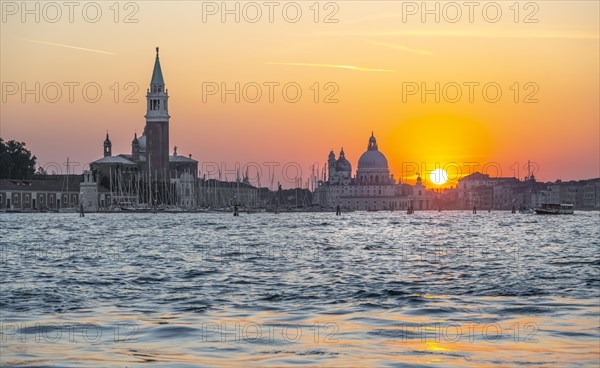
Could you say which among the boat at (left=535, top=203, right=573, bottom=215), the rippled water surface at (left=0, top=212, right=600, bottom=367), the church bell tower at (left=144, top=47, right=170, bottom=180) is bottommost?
the rippled water surface at (left=0, top=212, right=600, bottom=367)

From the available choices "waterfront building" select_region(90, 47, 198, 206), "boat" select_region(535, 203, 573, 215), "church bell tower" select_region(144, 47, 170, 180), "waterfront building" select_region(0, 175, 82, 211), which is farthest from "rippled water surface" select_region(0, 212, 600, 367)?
"church bell tower" select_region(144, 47, 170, 180)

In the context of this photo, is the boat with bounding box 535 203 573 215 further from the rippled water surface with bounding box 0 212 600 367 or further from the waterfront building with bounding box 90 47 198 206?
the rippled water surface with bounding box 0 212 600 367

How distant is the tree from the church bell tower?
65.3 feet

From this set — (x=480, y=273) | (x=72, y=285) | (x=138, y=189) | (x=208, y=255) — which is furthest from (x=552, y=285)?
(x=138, y=189)

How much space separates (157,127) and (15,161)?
25515 millimetres

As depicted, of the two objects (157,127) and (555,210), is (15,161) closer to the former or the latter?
(157,127)

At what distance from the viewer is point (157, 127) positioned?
455 ft

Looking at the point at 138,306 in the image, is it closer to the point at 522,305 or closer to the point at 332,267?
the point at 522,305

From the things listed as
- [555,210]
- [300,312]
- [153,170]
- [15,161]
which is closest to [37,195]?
[15,161]

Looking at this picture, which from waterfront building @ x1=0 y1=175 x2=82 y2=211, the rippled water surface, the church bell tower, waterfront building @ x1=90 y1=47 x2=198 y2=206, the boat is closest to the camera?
the rippled water surface

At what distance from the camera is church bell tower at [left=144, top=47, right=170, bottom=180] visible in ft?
451

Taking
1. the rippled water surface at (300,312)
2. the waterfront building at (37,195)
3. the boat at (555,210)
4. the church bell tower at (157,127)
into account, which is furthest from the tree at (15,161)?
the rippled water surface at (300,312)

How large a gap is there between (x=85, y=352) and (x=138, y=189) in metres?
114

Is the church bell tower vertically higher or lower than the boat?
higher
